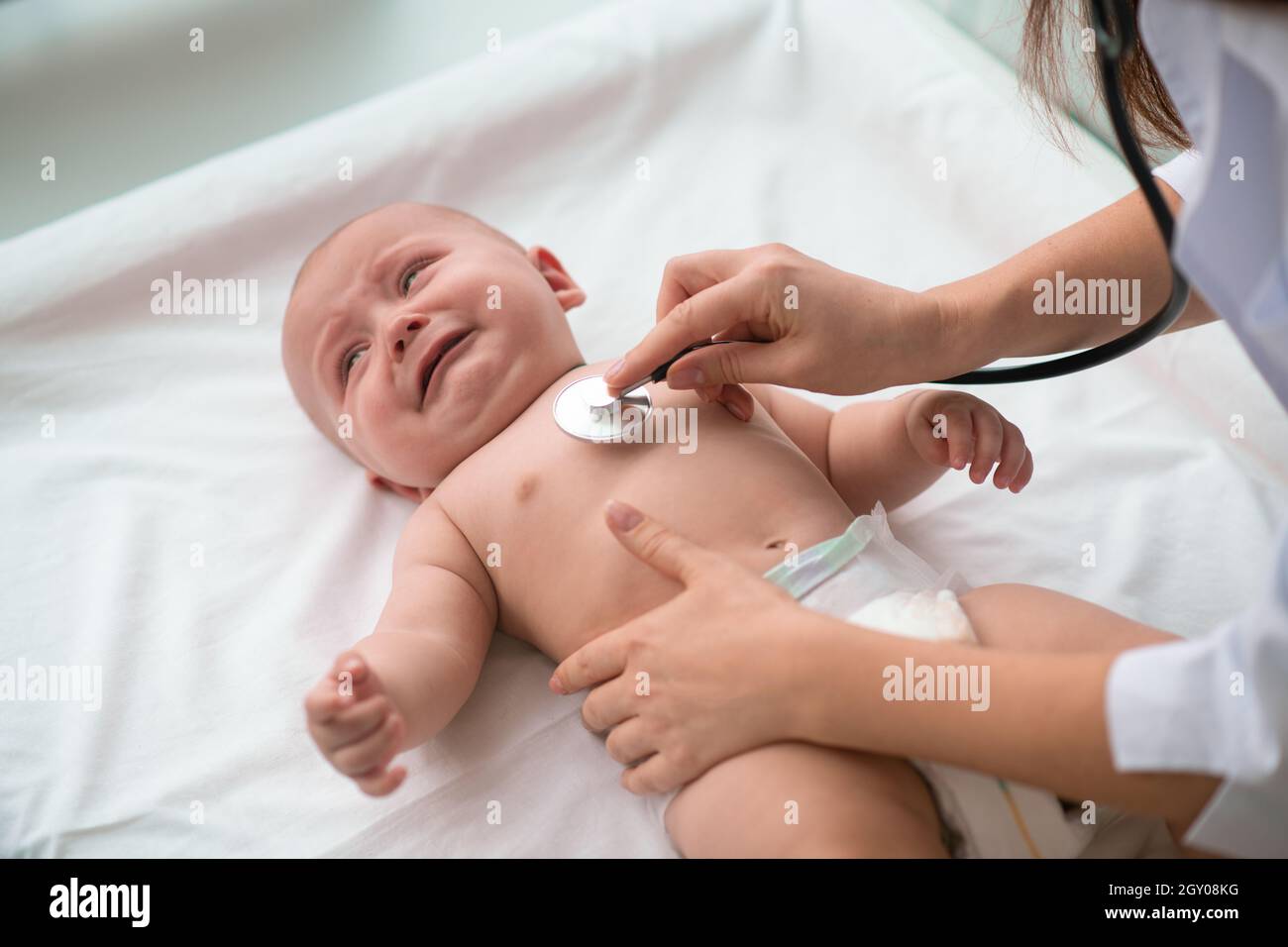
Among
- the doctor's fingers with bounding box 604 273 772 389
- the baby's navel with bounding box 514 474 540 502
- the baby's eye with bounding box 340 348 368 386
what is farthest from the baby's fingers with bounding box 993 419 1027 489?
the baby's eye with bounding box 340 348 368 386

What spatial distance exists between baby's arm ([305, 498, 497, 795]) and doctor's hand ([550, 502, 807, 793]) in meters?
0.13

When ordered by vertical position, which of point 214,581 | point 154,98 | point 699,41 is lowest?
point 214,581

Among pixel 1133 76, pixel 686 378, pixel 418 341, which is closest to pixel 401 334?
pixel 418 341

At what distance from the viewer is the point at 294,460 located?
1528mm

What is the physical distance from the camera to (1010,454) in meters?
1.25

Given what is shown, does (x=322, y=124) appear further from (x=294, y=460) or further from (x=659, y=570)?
(x=659, y=570)

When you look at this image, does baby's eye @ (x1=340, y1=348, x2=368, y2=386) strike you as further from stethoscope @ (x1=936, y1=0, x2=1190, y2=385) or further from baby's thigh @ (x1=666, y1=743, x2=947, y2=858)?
stethoscope @ (x1=936, y1=0, x2=1190, y2=385)

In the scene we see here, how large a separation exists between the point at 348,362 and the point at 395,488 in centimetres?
19

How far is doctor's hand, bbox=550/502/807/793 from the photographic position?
3.26 ft

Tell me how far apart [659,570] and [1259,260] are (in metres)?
0.60

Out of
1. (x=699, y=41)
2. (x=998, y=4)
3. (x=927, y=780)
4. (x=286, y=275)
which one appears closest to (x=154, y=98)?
(x=286, y=275)

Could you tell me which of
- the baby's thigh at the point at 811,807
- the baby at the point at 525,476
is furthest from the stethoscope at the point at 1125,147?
the baby's thigh at the point at 811,807
